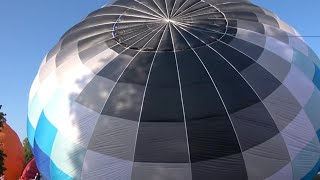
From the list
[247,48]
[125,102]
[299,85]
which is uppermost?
[247,48]

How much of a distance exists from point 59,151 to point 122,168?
2.00m

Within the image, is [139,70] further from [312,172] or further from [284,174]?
[312,172]

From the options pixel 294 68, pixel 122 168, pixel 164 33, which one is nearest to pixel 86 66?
pixel 164 33

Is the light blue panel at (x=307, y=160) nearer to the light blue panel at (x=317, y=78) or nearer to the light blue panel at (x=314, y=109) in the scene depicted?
the light blue panel at (x=314, y=109)

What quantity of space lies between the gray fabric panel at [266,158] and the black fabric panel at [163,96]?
5.80 ft

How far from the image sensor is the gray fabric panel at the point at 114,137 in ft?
26.0

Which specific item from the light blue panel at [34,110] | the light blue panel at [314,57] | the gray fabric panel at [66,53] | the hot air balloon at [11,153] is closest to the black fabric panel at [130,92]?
the gray fabric panel at [66,53]

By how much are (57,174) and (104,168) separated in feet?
5.32

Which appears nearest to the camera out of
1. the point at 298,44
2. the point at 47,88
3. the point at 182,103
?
the point at 182,103

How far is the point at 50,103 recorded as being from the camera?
972 centimetres

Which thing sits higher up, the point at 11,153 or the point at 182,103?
the point at 182,103

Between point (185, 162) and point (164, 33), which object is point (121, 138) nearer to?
point (185, 162)

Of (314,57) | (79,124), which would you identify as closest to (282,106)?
(314,57)

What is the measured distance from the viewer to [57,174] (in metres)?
8.91
